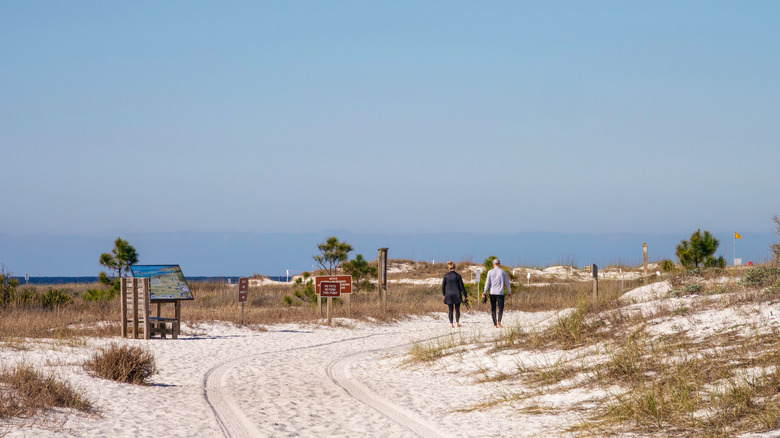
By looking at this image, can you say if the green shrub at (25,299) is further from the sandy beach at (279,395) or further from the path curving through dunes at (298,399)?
the path curving through dunes at (298,399)

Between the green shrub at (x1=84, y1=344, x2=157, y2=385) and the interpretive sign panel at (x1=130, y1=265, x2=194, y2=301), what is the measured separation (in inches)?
285

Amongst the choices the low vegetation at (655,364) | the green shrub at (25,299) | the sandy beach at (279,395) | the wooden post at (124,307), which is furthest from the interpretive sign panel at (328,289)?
the green shrub at (25,299)

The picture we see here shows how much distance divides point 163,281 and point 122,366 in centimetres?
803

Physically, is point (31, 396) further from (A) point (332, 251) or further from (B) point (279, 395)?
(A) point (332, 251)

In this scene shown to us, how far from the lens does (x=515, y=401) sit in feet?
31.1

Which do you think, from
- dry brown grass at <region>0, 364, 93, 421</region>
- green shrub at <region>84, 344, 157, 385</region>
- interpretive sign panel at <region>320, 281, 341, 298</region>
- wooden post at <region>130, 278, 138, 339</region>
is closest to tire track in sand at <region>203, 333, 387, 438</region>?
green shrub at <region>84, 344, 157, 385</region>

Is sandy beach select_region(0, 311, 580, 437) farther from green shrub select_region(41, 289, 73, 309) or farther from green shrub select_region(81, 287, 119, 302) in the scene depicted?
green shrub select_region(81, 287, 119, 302)

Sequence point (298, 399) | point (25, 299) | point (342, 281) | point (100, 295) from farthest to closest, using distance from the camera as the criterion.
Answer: point (100, 295), point (25, 299), point (342, 281), point (298, 399)

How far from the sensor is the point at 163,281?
60.5 feet

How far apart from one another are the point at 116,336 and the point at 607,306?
1144cm

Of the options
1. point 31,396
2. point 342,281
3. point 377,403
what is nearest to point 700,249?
point 342,281

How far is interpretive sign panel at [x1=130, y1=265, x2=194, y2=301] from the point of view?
1816 centimetres

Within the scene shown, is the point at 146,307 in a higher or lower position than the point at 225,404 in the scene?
higher

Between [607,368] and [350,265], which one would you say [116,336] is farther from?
[350,265]
